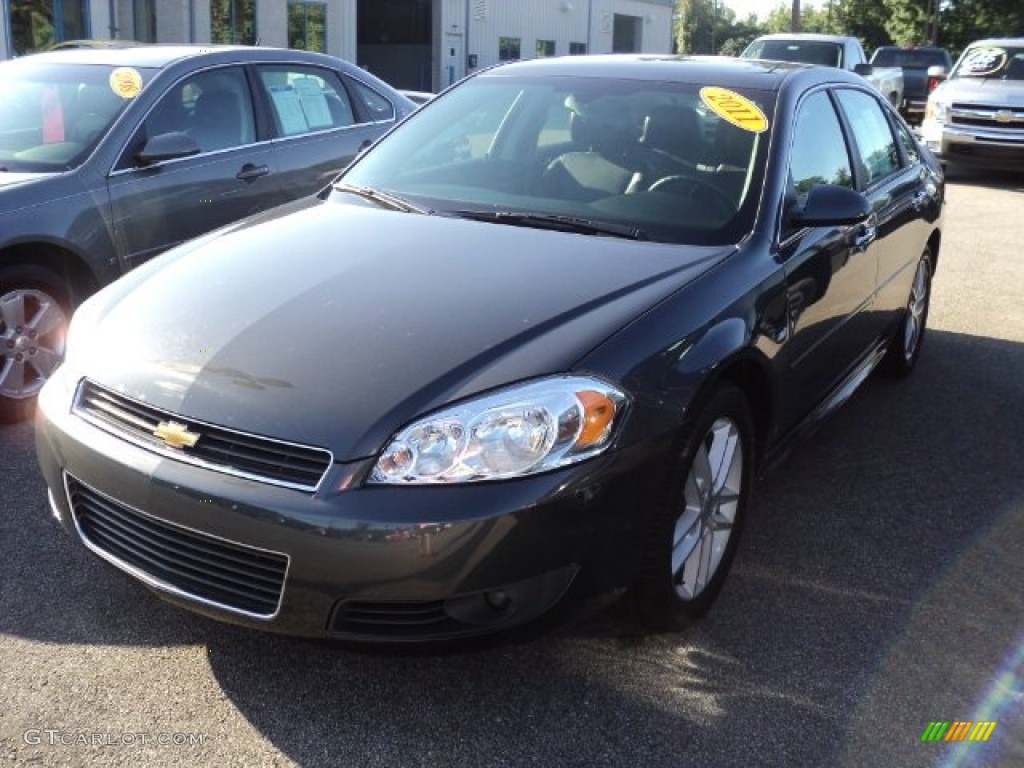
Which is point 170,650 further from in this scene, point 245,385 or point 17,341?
point 17,341

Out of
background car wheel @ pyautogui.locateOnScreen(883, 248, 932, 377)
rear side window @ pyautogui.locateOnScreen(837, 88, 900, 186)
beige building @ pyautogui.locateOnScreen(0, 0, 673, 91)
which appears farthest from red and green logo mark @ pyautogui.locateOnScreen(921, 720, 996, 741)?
beige building @ pyautogui.locateOnScreen(0, 0, 673, 91)

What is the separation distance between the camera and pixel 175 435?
2.55 metres

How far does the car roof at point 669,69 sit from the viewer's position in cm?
395

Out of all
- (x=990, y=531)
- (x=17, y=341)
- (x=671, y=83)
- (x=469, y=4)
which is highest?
(x=469, y=4)

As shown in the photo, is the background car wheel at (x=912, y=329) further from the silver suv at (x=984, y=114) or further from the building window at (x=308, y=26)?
the building window at (x=308, y=26)

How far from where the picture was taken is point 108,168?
4918 millimetres

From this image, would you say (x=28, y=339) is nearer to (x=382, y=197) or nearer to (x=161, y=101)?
(x=161, y=101)

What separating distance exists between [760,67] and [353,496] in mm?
2634

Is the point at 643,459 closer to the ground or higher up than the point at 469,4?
closer to the ground

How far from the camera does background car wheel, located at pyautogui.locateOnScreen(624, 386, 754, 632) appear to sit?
2754 millimetres

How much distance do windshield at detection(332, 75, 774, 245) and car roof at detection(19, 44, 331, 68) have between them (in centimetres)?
188

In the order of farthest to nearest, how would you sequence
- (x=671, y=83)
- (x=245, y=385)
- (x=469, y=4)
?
(x=469, y=4), (x=671, y=83), (x=245, y=385)

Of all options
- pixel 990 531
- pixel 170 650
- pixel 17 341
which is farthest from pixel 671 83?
pixel 17 341

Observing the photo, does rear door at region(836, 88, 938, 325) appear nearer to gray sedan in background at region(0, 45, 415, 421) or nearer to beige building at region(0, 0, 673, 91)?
gray sedan in background at region(0, 45, 415, 421)
